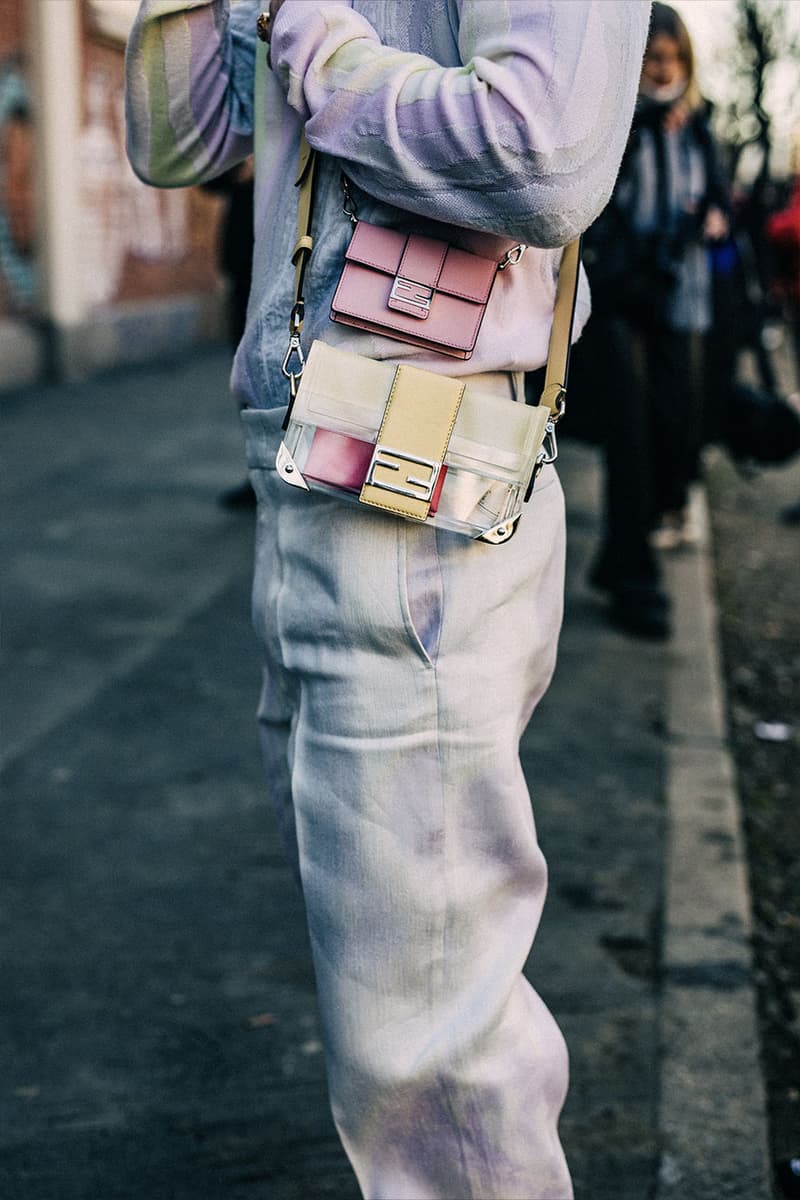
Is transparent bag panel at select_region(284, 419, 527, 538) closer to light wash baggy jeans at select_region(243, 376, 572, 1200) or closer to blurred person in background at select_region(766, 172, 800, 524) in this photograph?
light wash baggy jeans at select_region(243, 376, 572, 1200)

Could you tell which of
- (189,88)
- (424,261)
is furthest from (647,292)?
(424,261)

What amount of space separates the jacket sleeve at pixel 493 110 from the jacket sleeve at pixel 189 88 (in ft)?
0.86

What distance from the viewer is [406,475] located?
1.53 metres

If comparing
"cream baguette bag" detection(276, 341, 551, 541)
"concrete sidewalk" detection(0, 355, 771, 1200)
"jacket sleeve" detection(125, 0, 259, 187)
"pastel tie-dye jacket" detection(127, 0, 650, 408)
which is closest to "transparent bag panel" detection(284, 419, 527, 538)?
"cream baguette bag" detection(276, 341, 551, 541)

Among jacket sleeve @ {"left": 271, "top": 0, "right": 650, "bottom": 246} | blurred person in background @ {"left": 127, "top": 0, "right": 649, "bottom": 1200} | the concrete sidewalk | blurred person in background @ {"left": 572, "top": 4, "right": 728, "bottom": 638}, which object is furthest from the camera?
blurred person in background @ {"left": 572, "top": 4, "right": 728, "bottom": 638}

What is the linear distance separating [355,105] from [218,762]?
2583 millimetres

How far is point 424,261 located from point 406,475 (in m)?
0.22

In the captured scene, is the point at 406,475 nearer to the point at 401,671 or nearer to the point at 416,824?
the point at 401,671

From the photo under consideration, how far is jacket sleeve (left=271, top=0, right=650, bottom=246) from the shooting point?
138 cm

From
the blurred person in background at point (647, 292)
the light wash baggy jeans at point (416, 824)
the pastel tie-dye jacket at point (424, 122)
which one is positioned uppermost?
the pastel tie-dye jacket at point (424, 122)

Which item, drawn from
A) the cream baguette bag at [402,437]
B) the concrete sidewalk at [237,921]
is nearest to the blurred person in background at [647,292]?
the concrete sidewalk at [237,921]

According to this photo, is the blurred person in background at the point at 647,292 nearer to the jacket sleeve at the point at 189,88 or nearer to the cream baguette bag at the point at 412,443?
the jacket sleeve at the point at 189,88

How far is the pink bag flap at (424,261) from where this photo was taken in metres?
1.52

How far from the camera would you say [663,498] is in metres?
5.83
